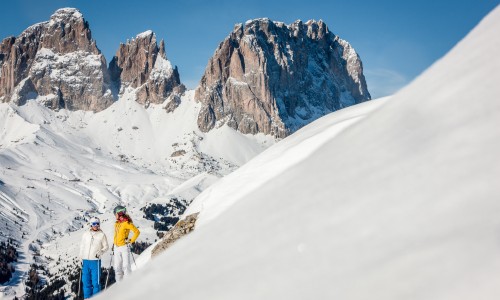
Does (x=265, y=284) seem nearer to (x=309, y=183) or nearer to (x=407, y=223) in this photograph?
(x=407, y=223)

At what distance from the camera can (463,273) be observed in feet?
6.64

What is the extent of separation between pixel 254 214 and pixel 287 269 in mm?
1017

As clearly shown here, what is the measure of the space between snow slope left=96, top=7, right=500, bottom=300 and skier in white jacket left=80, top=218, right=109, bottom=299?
750cm

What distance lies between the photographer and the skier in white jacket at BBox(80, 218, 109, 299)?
33.9 feet

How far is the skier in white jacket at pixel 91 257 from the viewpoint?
33.9 ft

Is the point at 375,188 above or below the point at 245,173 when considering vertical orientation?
below

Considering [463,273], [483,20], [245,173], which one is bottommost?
[463,273]

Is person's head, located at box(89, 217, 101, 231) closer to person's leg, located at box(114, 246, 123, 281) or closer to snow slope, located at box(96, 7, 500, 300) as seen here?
person's leg, located at box(114, 246, 123, 281)

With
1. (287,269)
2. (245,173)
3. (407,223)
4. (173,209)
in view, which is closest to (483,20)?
(407,223)

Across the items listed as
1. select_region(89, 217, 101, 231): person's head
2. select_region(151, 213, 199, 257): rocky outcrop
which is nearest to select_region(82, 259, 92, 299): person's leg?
select_region(89, 217, 101, 231): person's head

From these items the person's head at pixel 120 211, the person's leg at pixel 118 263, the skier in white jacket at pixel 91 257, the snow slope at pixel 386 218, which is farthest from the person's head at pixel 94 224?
the snow slope at pixel 386 218

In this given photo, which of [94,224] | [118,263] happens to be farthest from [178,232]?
[94,224]

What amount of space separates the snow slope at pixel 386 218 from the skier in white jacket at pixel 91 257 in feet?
24.6

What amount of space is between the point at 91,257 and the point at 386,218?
933 cm
